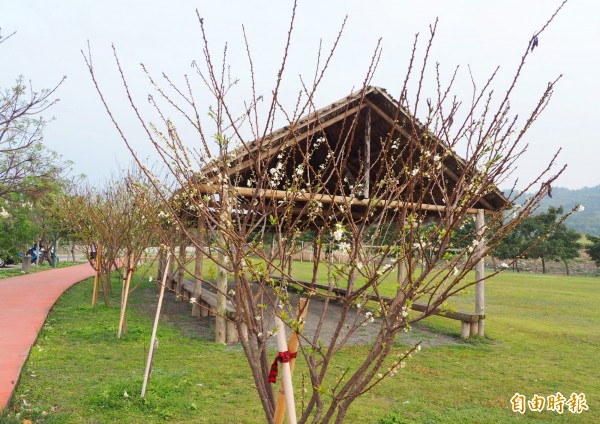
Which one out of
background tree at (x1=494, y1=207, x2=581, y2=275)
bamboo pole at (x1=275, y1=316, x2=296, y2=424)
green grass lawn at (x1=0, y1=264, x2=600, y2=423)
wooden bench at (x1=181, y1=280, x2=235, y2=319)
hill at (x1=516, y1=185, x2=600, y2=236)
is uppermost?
hill at (x1=516, y1=185, x2=600, y2=236)

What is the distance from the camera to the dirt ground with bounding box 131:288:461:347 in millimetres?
9594

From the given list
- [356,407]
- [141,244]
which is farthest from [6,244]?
[356,407]

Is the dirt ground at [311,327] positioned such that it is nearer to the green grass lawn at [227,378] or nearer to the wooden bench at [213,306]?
the green grass lawn at [227,378]

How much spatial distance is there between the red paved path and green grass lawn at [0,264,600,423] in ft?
0.60

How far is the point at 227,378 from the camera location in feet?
21.4

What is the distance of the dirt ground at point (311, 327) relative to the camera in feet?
31.5

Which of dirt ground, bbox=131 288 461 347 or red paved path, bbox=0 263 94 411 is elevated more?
red paved path, bbox=0 263 94 411

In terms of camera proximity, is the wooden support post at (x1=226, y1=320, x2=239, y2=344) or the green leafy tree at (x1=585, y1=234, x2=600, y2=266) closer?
the wooden support post at (x1=226, y1=320, x2=239, y2=344)

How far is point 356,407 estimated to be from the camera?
548 cm

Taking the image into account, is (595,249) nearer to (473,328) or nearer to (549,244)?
(549,244)

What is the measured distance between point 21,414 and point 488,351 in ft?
25.6

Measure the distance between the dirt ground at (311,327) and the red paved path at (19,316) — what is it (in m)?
2.53

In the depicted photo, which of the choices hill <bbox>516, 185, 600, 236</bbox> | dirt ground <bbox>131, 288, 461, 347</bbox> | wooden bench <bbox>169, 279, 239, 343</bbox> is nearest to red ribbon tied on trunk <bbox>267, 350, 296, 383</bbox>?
wooden bench <bbox>169, 279, 239, 343</bbox>

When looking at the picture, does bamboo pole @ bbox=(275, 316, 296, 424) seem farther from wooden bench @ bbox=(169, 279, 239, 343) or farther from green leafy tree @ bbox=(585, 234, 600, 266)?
green leafy tree @ bbox=(585, 234, 600, 266)
